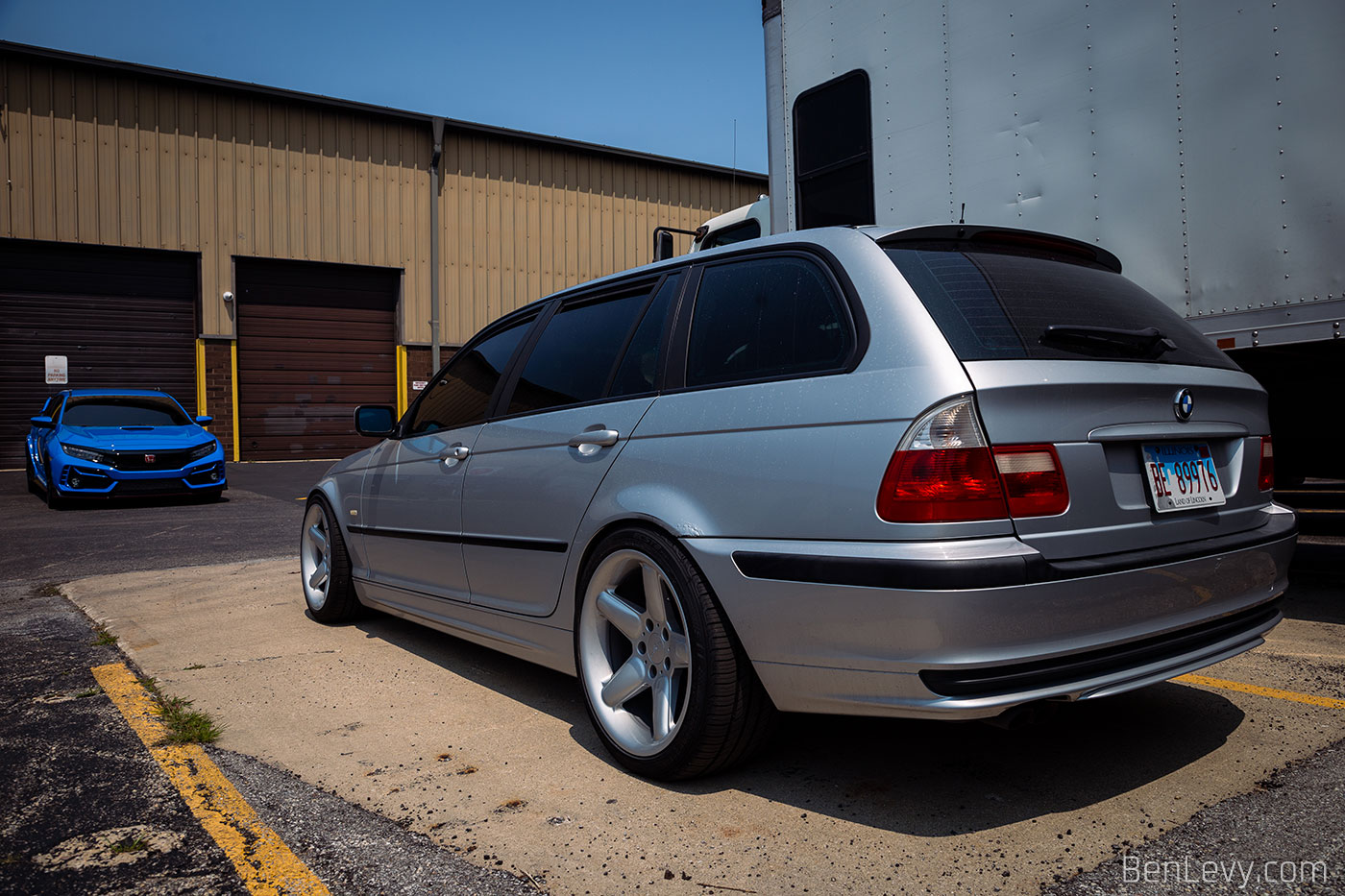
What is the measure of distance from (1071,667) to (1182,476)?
65 cm

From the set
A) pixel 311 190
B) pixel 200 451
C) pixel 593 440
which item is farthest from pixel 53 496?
pixel 311 190

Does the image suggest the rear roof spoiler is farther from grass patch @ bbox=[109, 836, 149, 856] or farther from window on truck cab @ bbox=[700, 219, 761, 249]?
window on truck cab @ bbox=[700, 219, 761, 249]

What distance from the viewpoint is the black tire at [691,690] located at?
2.42 m

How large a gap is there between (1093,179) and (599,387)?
2.70m

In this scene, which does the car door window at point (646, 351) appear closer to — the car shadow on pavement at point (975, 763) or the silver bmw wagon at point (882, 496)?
the silver bmw wagon at point (882, 496)

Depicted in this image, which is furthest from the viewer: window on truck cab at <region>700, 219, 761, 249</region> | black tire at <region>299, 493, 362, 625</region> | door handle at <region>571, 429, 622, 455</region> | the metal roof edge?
the metal roof edge

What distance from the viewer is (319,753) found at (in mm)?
2871

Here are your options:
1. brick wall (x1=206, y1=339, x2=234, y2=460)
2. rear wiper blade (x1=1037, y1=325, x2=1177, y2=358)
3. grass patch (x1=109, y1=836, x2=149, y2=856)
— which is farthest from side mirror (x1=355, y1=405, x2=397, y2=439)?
brick wall (x1=206, y1=339, x2=234, y2=460)

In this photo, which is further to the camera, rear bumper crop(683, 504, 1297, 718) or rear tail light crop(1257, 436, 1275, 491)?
rear tail light crop(1257, 436, 1275, 491)

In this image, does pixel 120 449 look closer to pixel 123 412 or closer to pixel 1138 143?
pixel 123 412

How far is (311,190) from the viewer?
20.0 metres

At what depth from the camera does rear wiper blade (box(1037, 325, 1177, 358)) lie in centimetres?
237

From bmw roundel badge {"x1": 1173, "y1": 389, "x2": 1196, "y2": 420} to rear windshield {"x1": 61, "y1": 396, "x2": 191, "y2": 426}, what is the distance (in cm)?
1231

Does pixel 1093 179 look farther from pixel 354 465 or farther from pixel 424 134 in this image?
pixel 424 134
